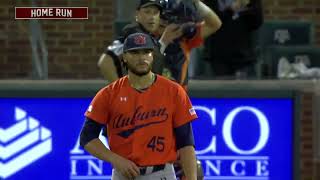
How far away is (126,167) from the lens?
5.99 metres

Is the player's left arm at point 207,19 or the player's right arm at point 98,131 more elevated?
the player's left arm at point 207,19

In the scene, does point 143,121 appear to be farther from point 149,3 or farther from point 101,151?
point 149,3

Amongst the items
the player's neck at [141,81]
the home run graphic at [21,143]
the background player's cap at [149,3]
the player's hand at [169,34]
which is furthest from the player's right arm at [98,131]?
the home run graphic at [21,143]

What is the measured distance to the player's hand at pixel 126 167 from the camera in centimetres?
600

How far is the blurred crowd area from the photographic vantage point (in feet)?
29.6

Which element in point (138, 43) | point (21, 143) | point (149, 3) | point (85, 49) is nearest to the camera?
point (138, 43)

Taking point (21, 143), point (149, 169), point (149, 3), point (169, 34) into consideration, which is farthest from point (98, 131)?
point (21, 143)

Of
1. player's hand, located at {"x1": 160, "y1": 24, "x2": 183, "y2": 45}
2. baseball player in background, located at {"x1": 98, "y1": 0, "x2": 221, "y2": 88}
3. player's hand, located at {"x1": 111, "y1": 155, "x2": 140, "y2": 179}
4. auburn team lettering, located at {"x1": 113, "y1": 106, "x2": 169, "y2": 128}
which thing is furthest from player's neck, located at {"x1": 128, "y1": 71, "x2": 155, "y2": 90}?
player's hand, located at {"x1": 160, "y1": 24, "x2": 183, "y2": 45}

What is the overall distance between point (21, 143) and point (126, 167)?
295 centimetres

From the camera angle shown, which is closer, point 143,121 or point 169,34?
point 143,121

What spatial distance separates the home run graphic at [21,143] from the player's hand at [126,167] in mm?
2781

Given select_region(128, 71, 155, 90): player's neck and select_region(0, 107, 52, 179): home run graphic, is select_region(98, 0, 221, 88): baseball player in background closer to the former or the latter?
select_region(128, 71, 155, 90): player's neck

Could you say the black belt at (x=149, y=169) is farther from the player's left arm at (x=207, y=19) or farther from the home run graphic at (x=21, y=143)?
the home run graphic at (x=21, y=143)

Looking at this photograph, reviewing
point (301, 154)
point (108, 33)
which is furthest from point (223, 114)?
point (108, 33)
